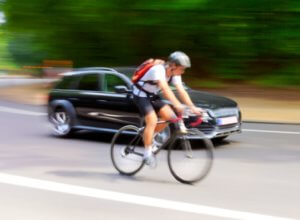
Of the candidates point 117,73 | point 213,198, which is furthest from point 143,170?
point 117,73

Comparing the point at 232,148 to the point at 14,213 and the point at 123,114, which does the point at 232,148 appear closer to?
the point at 123,114

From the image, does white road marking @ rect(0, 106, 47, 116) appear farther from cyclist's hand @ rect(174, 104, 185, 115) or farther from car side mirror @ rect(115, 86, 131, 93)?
cyclist's hand @ rect(174, 104, 185, 115)

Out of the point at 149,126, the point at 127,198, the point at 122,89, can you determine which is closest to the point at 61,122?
the point at 122,89

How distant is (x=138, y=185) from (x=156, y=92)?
1159 millimetres

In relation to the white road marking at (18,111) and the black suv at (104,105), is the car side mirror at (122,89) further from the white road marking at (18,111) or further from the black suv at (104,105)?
the white road marking at (18,111)

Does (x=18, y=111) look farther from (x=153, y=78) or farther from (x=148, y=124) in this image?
(x=153, y=78)

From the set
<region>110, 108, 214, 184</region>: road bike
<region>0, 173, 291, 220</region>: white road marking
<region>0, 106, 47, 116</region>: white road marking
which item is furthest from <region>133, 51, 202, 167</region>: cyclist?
<region>0, 106, 47, 116</region>: white road marking

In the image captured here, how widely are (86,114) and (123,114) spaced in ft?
3.31

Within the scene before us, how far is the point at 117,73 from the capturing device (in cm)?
1039

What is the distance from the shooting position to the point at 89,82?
10898 millimetres

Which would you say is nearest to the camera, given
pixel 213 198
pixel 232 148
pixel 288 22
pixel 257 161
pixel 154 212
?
pixel 154 212

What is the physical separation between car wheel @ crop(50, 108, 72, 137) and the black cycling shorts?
Answer: 4046 millimetres

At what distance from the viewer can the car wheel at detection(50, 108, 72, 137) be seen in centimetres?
1088

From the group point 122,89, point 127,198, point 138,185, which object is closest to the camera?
point 127,198
